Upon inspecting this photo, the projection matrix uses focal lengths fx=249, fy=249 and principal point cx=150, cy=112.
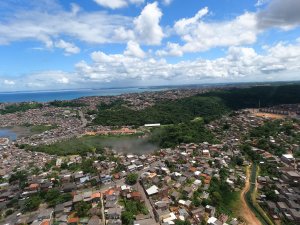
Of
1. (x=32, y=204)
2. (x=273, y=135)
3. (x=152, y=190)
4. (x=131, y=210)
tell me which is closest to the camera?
(x=131, y=210)

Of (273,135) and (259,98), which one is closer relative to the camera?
(273,135)

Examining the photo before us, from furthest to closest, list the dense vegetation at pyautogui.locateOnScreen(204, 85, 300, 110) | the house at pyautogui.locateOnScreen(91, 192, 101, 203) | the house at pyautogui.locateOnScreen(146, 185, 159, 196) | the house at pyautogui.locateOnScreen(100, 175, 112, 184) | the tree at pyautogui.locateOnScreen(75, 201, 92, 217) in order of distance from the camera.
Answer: the dense vegetation at pyautogui.locateOnScreen(204, 85, 300, 110) → the house at pyautogui.locateOnScreen(100, 175, 112, 184) → the house at pyautogui.locateOnScreen(146, 185, 159, 196) → the house at pyautogui.locateOnScreen(91, 192, 101, 203) → the tree at pyautogui.locateOnScreen(75, 201, 92, 217)

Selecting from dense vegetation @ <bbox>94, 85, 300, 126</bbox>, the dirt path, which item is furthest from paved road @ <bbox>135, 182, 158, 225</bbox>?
dense vegetation @ <bbox>94, 85, 300, 126</bbox>

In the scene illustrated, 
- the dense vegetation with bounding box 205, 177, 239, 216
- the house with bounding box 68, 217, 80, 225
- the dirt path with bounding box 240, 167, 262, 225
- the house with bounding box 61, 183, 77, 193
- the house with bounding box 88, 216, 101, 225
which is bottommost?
the dirt path with bounding box 240, 167, 262, 225

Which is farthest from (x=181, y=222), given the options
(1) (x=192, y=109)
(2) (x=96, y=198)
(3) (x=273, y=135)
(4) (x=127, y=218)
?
(1) (x=192, y=109)

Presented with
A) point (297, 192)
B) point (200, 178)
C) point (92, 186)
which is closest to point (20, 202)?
point (92, 186)

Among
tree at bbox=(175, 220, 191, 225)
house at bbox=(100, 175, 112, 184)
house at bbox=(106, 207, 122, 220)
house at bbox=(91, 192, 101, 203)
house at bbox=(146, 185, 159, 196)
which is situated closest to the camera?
tree at bbox=(175, 220, 191, 225)

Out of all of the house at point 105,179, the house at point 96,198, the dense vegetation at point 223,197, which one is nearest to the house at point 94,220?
the house at point 96,198

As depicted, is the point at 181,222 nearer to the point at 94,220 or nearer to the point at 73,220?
the point at 94,220

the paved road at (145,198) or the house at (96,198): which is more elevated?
the house at (96,198)

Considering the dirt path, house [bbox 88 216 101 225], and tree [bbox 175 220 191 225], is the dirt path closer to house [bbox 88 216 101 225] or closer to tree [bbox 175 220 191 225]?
tree [bbox 175 220 191 225]

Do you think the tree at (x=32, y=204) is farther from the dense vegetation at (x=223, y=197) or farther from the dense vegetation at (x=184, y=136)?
the dense vegetation at (x=184, y=136)
